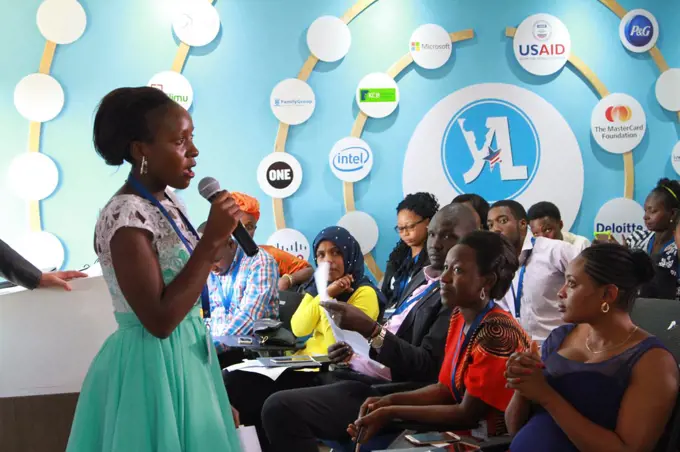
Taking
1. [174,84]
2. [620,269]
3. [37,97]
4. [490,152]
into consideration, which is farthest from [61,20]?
[620,269]

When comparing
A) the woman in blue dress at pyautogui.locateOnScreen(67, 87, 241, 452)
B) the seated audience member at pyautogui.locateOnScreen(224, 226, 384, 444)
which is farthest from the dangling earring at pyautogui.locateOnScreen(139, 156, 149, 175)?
the seated audience member at pyautogui.locateOnScreen(224, 226, 384, 444)

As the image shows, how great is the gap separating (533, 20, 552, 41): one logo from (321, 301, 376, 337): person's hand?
12.9 ft

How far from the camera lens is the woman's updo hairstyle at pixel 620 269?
72.2 inches

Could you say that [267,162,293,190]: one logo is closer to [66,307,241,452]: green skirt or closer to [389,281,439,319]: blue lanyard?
[389,281,439,319]: blue lanyard

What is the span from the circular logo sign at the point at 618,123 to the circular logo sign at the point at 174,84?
10.6 ft

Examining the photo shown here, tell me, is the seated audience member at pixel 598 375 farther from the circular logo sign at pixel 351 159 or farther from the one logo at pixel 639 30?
the one logo at pixel 639 30

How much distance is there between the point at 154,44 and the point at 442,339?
150 inches

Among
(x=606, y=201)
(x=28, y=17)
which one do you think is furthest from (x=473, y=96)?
(x=28, y=17)

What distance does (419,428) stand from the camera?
230 cm

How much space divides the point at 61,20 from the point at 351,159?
7.86 feet

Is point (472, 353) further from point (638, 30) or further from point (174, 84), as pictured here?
→ point (638, 30)

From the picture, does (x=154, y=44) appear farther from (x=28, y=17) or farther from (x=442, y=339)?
(x=442, y=339)

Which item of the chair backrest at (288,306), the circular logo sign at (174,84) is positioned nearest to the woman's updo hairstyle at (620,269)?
the chair backrest at (288,306)

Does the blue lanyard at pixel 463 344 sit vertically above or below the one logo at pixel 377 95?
below
